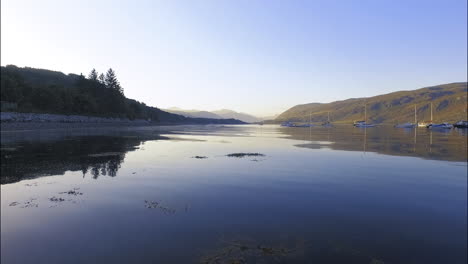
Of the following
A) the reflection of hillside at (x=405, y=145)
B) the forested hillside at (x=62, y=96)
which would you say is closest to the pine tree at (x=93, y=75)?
the forested hillside at (x=62, y=96)

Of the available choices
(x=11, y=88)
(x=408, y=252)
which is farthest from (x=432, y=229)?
(x=11, y=88)

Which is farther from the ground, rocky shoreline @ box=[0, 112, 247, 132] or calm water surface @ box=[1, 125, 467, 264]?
rocky shoreline @ box=[0, 112, 247, 132]

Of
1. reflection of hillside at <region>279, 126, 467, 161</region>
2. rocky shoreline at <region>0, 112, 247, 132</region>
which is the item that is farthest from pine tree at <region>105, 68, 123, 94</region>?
reflection of hillside at <region>279, 126, 467, 161</region>

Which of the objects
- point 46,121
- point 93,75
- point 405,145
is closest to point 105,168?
point 405,145

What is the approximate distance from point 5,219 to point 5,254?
4.17 meters

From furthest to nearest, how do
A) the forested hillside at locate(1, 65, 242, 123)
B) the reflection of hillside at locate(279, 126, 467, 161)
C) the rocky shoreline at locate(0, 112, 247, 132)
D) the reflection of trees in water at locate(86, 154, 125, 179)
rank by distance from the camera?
the forested hillside at locate(1, 65, 242, 123), the rocky shoreline at locate(0, 112, 247, 132), the reflection of hillside at locate(279, 126, 467, 161), the reflection of trees in water at locate(86, 154, 125, 179)

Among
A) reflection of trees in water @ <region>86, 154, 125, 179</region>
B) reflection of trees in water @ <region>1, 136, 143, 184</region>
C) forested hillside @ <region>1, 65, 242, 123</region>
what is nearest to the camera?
reflection of trees in water @ <region>1, 136, 143, 184</region>

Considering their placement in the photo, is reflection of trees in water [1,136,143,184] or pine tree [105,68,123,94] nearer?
reflection of trees in water [1,136,143,184]

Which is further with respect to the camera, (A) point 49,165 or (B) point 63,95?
(B) point 63,95

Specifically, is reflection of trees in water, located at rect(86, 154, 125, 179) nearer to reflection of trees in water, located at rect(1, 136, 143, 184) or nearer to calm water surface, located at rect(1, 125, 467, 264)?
reflection of trees in water, located at rect(1, 136, 143, 184)

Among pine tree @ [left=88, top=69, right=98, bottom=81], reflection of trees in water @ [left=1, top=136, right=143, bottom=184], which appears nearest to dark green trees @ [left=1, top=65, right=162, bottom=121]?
pine tree @ [left=88, top=69, right=98, bottom=81]

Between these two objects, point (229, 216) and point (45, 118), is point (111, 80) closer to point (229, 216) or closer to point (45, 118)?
point (45, 118)

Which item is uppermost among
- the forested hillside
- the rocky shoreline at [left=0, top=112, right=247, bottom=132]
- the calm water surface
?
the forested hillside

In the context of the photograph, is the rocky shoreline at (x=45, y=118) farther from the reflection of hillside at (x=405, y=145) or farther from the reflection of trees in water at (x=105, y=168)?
the reflection of hillside at (x=405, y=145)
